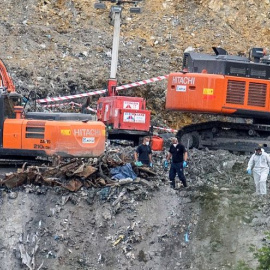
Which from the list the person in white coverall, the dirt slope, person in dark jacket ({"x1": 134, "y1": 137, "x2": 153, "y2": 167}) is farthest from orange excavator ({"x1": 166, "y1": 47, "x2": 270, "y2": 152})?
the dirt slope

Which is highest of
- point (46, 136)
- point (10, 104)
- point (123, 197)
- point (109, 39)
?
point (109, 39)

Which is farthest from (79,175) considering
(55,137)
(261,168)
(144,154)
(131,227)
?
(261,168)

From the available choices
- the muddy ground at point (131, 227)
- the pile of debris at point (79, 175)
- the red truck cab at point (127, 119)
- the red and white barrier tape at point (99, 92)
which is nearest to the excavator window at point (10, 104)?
the pile of debris at point (79, 175)

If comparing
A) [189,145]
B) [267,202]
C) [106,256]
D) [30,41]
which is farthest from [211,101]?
[30,41]

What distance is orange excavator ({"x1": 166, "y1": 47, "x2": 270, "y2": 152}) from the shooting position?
23.9m

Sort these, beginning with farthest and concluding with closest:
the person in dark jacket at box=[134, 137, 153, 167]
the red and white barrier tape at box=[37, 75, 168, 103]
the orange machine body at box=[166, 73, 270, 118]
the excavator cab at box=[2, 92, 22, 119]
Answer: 1. the red and white barrier tape at box=[37, 75, 168, 103]
2. the orange machine body at box=[166, 73, 270, 118]
3. the person in dark jacket at box=[134, 137, 153, 167]
4. the excavator cab at box=[2, 92, 22, 119]

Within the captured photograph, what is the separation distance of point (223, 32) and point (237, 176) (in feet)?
36.7

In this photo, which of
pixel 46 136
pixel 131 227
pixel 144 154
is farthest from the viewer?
pixel 144 154

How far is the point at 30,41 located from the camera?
31.1 metres

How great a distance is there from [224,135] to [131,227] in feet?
22.6

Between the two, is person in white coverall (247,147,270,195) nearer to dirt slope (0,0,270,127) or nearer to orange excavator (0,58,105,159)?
orange excavator (0,58,105,159)

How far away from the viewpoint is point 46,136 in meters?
20.6

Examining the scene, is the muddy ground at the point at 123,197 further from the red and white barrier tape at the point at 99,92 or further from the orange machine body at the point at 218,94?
the orange machine body at the point at 218,94

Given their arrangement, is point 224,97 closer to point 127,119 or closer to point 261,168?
point 127,119
